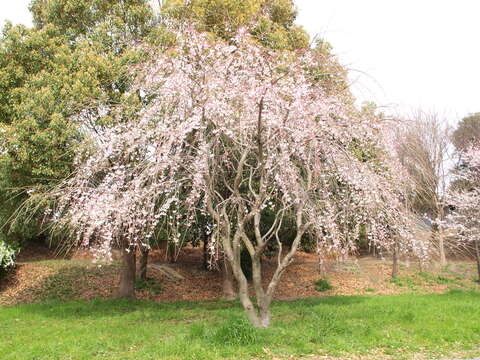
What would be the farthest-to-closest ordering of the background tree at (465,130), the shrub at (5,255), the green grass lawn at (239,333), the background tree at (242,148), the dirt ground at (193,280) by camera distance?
the background tree at (465,130)
the dirt ground at (193,280)
the shrub at (5,255)
the background tree at (242,148)
the green grass lawn at (239,333)

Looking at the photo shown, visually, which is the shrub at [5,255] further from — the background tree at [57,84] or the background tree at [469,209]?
the background tree at [469,209]

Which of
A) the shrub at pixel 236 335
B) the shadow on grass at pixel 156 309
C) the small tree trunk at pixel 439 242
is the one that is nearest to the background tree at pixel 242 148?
the shrub at pixel 236 335

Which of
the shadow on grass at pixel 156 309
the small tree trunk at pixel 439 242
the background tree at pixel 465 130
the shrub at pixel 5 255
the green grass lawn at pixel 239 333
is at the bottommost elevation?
the shadow on grass at pixel 156 309

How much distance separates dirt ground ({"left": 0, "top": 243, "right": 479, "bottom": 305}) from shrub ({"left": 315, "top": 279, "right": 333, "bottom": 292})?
0.14 m

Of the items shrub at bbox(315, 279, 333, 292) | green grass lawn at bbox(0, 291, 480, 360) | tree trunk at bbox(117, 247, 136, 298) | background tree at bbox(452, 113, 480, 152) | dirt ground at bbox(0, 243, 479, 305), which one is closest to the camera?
green grass lawn at bbox(0, 291, 480, 360)

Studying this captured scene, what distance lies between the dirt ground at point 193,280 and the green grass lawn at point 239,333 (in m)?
2.63

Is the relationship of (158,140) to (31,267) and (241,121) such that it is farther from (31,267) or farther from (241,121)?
(31,267)

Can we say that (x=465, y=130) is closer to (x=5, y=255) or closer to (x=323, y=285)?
(x=323, y=285)

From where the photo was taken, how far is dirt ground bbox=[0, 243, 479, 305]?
36.2 ft

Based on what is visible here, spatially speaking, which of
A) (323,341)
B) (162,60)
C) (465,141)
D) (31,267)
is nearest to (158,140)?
(162,60)

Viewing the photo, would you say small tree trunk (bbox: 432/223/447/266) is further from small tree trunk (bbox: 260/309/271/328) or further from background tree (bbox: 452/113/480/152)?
background tree (bbox: 452/113/480/152)

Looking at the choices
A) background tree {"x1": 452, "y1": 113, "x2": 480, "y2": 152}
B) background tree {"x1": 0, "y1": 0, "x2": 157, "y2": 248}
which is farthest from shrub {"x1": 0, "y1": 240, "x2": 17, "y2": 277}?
background tree {"x1": 452, "y1": 113, "x2": 480, "y2": 152}

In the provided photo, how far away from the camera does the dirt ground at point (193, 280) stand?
11.0m

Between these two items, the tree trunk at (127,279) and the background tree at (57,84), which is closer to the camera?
the background tree at (57,84)
